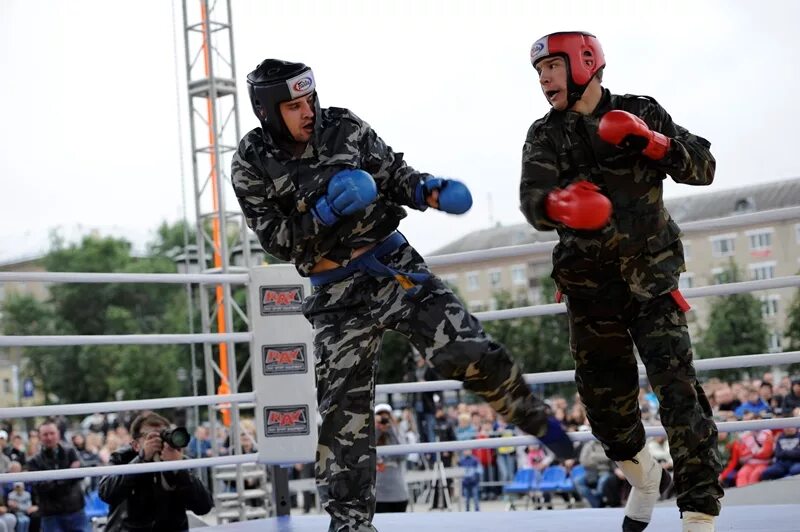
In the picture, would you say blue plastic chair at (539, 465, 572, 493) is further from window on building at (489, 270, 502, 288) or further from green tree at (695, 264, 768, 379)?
window on building at (489, 270, 502, 288)

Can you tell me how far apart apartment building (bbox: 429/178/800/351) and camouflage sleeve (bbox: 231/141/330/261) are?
29.9 m

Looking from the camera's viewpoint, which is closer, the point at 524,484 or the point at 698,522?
the point at 698,522

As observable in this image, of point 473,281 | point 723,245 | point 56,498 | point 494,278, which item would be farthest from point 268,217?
point 473,281

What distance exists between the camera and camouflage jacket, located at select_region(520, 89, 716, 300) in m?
3.22

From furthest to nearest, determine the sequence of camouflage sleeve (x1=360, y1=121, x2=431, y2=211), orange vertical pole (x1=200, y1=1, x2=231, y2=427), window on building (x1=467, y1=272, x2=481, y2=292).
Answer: window on building (x1=467, y1=272, x2=481, y2=292) → orange vertical pole (x1=200, y1=1, x2=231, y2=427) → camouflage sleeve (x1=360, y1=121, x2=431, y2=211)

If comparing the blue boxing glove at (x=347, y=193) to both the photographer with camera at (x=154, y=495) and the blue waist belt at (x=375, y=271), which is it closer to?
the blue waist belt at (x=375, y=271)

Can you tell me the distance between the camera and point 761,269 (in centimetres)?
4731

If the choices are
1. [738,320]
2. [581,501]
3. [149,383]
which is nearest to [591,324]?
[581,501]

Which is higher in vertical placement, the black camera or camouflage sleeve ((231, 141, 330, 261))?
camouflage sleeve ((231, 141, 330, 261))

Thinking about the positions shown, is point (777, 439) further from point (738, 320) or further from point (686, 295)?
point (738, 320)

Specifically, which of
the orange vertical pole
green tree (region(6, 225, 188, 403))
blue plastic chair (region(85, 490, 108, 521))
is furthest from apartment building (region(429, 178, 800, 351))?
blue plastic chair (region(85, 490, 108, 521))

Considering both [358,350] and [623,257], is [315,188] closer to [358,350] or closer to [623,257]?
[358,350]

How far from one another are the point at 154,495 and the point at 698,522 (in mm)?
2510

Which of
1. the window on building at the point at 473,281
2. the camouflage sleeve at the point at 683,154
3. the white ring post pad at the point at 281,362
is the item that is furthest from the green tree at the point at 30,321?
the camouflage sleeve at the point at 683,154
